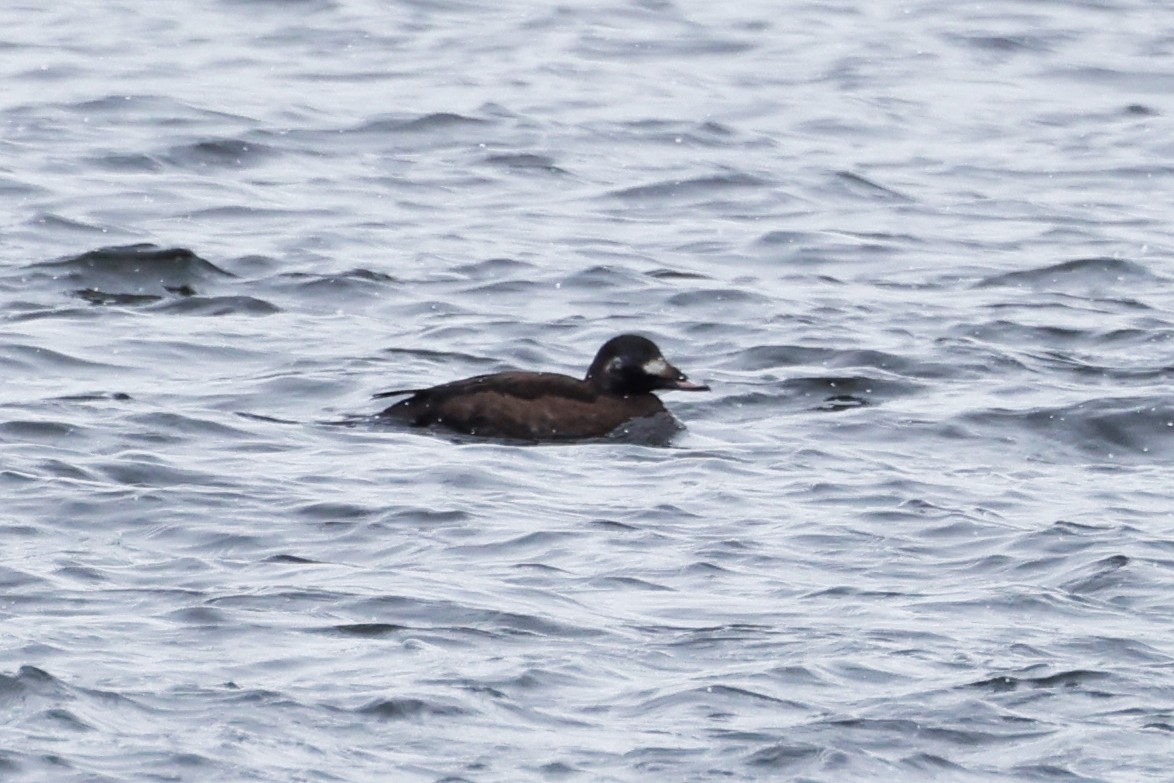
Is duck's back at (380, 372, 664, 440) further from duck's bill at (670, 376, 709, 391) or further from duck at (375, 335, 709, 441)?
duck's bill at (670, 376, 709, 391)

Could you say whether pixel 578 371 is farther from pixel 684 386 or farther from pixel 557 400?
pixel 557 400

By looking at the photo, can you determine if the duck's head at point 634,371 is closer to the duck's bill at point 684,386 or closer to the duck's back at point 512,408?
the duck's bill at point 684,386

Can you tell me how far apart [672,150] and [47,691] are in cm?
1261

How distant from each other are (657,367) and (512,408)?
36.1 inches

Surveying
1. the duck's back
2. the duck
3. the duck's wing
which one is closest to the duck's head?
the duck

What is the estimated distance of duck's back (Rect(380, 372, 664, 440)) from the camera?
11891 millimetres

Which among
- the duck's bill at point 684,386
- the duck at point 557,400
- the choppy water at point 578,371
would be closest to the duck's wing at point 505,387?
the duck at point 557,400

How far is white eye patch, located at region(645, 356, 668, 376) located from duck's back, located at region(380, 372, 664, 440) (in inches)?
10.4

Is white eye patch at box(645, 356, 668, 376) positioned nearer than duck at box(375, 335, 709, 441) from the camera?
No

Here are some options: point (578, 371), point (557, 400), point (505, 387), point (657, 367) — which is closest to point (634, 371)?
point (657, 367)

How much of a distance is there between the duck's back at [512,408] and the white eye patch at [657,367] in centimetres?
26

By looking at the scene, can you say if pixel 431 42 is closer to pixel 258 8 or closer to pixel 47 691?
pixel 258 8

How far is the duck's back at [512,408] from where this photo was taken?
11891 mm

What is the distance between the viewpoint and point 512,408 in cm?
1193
